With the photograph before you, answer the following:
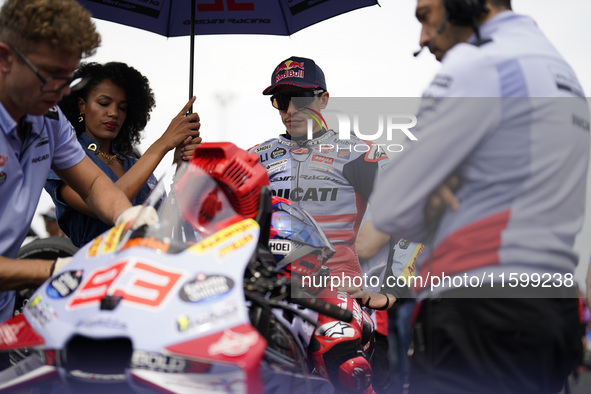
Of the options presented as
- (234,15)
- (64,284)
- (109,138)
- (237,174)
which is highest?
(234,15)

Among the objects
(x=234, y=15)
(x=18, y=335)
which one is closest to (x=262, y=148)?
A: (x=234, y=15)

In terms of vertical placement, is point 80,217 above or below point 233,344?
above

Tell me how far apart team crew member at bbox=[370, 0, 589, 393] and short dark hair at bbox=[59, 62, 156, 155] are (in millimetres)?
2269

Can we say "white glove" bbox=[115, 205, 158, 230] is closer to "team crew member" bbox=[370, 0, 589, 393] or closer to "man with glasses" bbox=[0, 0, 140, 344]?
"man with glasses" bbox=[0, 0, 140, 344]

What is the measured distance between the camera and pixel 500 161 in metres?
1.52

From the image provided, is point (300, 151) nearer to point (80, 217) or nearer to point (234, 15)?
point (234, 15)

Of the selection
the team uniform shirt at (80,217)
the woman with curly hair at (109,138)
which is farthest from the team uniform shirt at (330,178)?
the team uniform shirt at (80,217)

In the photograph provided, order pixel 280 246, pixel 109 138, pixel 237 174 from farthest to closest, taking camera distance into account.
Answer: pixel 109 138
pixel 280 246
pixel 237 174

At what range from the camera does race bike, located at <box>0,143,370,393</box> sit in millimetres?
1327

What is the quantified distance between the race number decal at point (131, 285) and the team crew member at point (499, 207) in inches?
22.5

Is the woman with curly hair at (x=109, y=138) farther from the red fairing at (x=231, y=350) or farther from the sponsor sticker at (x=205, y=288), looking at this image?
the red fairing at (x=231, y=350)

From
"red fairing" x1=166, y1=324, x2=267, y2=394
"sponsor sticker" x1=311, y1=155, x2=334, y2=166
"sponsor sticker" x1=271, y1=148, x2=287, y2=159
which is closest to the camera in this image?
"red fairing" x1=166, y1=324, x2=267, y2=394

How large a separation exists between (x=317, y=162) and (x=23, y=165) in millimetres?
2023

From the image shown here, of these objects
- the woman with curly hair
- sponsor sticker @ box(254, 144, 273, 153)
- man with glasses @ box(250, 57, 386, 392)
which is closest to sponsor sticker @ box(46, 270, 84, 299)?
the woman with curly hair
